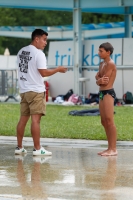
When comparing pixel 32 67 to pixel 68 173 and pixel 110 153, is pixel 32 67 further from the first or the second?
pixel 68 173

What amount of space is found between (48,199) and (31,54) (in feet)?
11.6

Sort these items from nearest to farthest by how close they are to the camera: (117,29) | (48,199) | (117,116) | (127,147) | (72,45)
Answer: (48,199) → (127,147) → (117,116) → (72,45) → (117,29)

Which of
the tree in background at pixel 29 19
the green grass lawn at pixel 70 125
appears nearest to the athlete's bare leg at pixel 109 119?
the green grass lawn at pixel 70 125

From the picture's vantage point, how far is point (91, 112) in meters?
16.3

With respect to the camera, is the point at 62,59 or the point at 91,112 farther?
the point at 62,59

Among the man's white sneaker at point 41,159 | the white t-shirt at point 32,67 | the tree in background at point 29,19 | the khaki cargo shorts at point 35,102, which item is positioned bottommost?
the man's white sneaker at point 41,159

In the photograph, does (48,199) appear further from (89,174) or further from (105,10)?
(105,10)

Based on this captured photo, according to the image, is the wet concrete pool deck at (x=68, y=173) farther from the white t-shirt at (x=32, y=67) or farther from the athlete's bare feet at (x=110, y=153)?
the white t-shirt at (x=32, y=67)

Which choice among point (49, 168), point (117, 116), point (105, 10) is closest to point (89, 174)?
point (49, 168)

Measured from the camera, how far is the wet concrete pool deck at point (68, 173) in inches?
275

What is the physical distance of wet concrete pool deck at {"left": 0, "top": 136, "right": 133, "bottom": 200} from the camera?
698 centimetres

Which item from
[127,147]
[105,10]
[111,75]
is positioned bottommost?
[127,147]

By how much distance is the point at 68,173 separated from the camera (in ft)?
27.1

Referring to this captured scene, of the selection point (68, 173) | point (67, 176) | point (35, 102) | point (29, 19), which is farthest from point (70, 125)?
point (29, 19)
